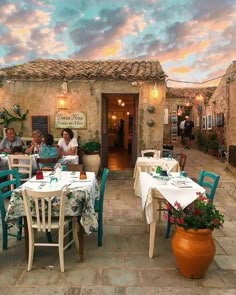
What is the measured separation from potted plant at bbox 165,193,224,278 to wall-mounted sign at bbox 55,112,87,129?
573 centimetres

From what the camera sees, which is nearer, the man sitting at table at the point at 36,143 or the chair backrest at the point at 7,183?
the chair backrest at the point at 7,183

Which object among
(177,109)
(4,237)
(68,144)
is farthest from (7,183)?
(177,109)

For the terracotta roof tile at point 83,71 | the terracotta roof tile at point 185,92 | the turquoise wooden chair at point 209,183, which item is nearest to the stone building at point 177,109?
the terracotta roof tile at point 185,92

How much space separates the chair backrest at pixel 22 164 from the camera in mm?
5152

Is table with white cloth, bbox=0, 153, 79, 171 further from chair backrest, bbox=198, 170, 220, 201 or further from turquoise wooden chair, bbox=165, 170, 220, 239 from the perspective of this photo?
chair backrest, bbox=198, 170, 220, 201

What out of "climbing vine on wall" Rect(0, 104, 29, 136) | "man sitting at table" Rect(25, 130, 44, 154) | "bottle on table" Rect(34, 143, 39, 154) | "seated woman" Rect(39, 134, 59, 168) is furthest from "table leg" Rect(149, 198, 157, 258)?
"climbing vine on wall" Rect(0, 104, 29, 136)

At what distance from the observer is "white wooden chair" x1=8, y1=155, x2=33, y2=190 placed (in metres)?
5.15

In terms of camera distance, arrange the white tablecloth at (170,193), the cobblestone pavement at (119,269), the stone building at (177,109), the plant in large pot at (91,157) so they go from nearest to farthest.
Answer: the cobblestone pavement at (119,269)
the white tablecloth at (170,193)
the plant in large pot at (91,157)
the stone building at (177,109)

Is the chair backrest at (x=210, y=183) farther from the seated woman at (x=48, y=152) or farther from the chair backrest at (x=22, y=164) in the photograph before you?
the chair backrest at (x=22, y=164)

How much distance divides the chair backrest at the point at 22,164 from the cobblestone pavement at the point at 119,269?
1834 mm

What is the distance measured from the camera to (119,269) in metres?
2.88

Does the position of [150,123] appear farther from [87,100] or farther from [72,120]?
[72,120]

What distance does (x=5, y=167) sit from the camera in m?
5.64

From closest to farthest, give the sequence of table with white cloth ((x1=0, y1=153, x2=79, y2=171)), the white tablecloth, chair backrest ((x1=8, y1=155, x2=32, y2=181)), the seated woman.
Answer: the white tablecloth → chair backrest ((x1=8, y1=155, x2=32, y2=181)) → the seated woman → table with white cloth ((x1=0, y1=153, x2=79, y2=171))
